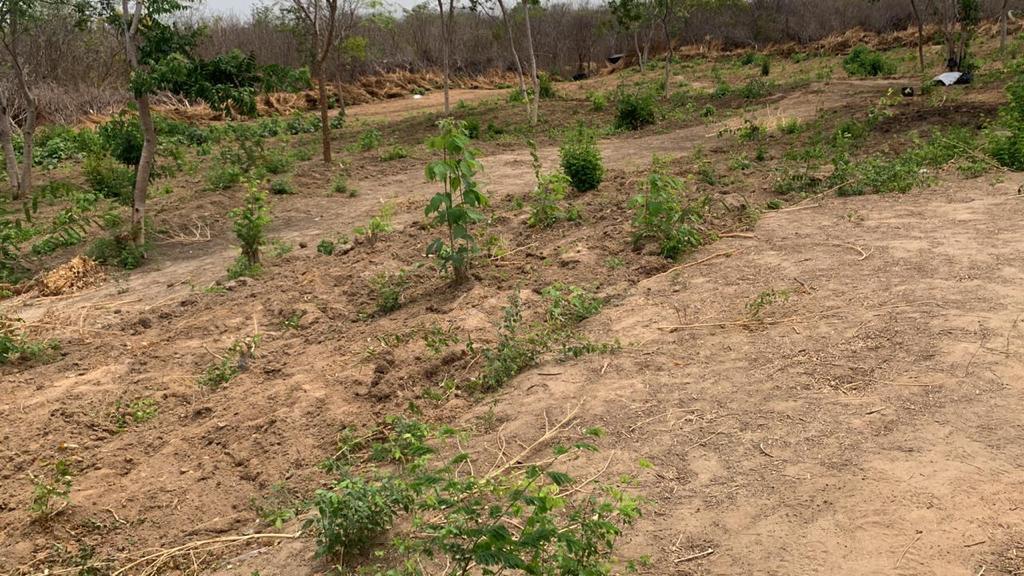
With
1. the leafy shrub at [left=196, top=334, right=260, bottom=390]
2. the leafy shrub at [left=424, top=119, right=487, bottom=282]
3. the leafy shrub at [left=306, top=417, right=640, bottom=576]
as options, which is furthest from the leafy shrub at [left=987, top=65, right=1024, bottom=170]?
the leafy shrub at [left=196, top=334, right=260, bottom=390]

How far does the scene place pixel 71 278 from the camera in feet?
25.6

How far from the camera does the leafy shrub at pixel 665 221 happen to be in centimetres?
605

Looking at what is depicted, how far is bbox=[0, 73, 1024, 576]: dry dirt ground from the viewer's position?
9.84 ft

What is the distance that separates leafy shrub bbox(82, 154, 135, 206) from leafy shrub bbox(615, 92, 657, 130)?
793 centimetres

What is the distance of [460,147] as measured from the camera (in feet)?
17.9

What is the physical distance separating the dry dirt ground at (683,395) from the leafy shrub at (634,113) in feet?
24.1

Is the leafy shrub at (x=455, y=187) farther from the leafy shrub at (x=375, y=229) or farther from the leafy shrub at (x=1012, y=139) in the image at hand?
the leafy shrub at (x=1012, y=139)

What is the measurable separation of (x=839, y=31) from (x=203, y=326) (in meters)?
29.9

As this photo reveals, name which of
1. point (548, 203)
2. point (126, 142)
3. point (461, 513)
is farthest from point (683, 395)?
point (126, 142)

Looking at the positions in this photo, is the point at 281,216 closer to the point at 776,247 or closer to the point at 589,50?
the point at 776,247

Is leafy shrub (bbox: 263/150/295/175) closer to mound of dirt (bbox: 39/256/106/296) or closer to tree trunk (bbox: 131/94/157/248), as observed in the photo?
tree trunk (bbox: 131/94/157/248)

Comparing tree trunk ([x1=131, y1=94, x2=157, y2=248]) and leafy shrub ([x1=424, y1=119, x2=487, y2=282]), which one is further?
tree trunk ([x1=131, y1=94, x2=157, y2=248])

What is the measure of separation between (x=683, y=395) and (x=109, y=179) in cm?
996

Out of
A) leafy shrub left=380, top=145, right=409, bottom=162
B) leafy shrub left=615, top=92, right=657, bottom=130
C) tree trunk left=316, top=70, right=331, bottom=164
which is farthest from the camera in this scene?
leafy shrub left=615, top=92, right=657, bottom=130
